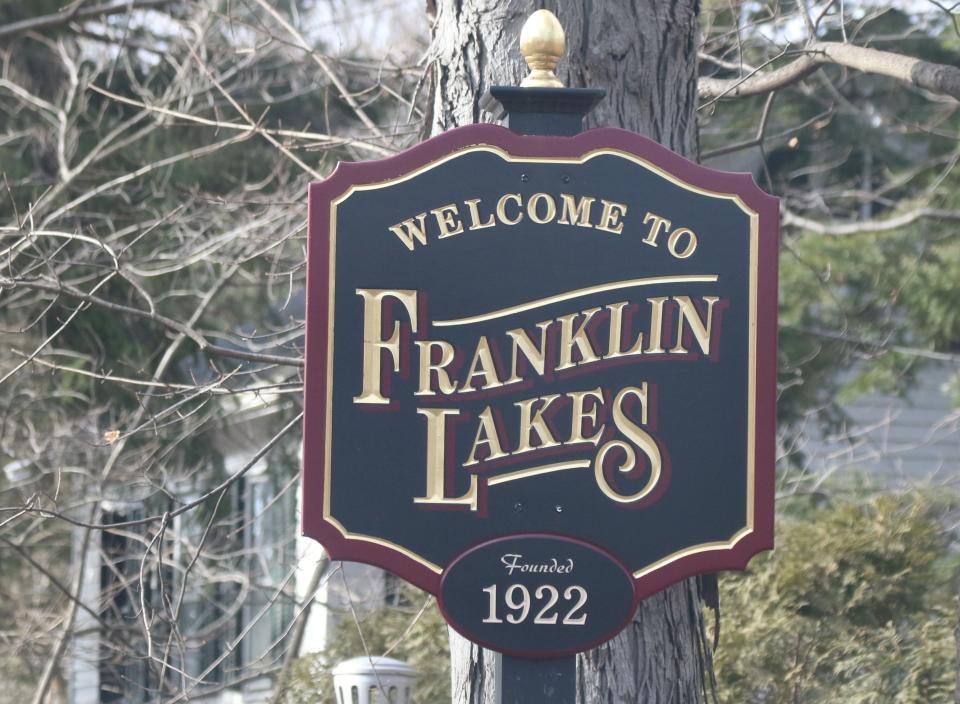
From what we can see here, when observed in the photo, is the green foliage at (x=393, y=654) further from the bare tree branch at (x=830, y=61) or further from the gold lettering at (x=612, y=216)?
the gold lettering at (x=612, y=216)

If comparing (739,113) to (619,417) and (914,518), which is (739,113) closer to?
(914,518)

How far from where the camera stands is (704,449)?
3.30 metres

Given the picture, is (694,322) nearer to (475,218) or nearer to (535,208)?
(535,208)

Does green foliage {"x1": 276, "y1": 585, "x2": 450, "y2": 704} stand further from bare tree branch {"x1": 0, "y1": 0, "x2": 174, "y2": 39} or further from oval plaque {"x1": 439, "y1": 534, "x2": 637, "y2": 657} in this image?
bare tree branch {"x1": 0, "y1": 0, "x2": 174, "y2": 39}

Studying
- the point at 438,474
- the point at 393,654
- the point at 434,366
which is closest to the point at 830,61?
the point at 434,366

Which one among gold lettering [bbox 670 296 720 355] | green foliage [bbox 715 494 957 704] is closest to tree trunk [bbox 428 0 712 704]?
gold lettering [bbox 670 296 720 355]

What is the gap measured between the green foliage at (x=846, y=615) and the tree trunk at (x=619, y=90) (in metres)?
2.42

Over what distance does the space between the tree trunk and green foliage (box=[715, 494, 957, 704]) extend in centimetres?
242

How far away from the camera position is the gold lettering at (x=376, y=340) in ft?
10.8

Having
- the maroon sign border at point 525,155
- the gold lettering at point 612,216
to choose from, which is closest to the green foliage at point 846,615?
the maroon sign border at point 525,155

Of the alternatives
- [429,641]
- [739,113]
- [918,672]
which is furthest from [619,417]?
[739,113]

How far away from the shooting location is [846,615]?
24.0 ft

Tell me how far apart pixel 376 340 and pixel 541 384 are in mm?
384

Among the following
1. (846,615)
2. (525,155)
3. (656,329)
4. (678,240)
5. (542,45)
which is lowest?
(846,615)
